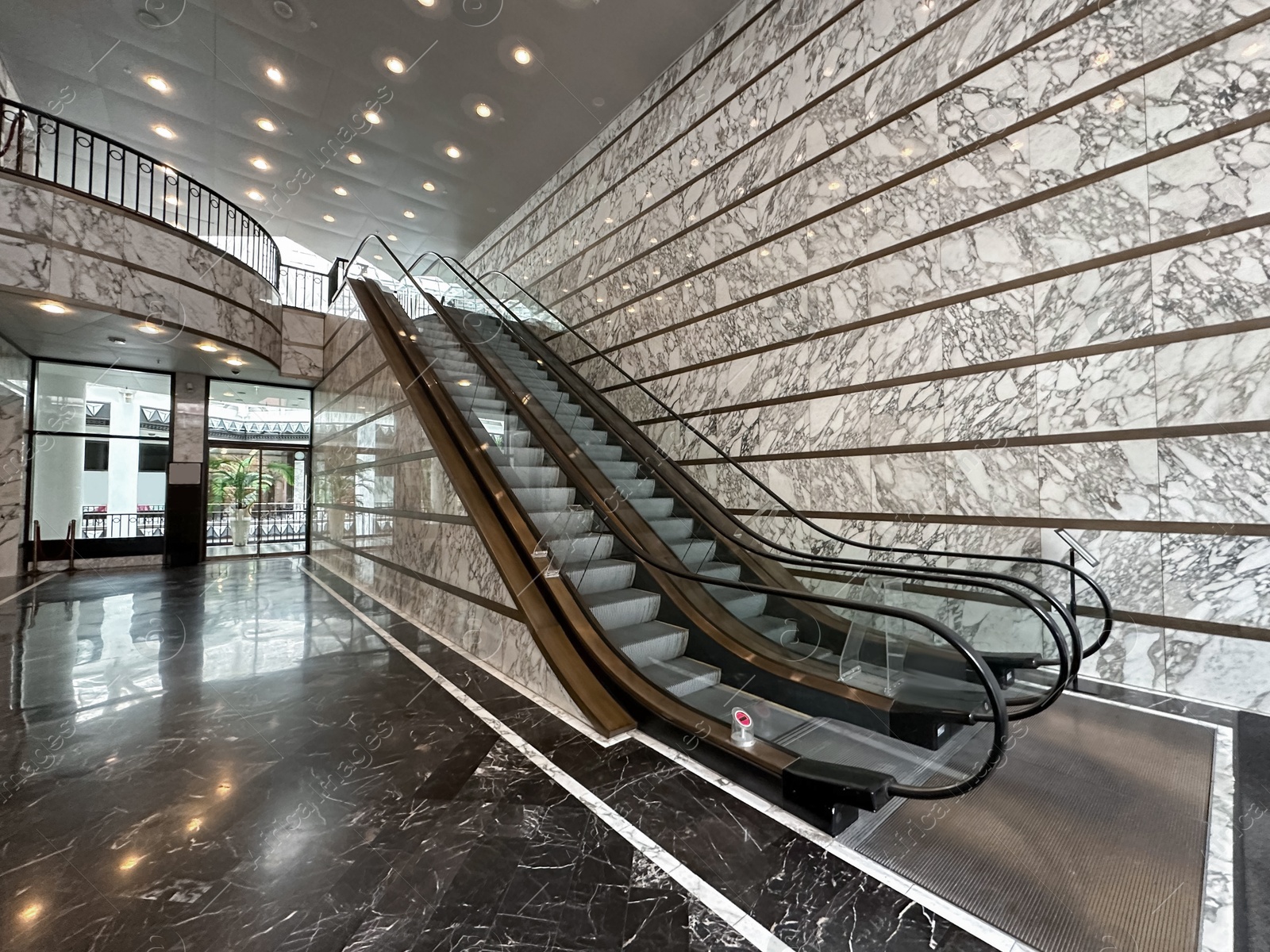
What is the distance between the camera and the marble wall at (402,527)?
3898 mm

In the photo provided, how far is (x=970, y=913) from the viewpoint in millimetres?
1593

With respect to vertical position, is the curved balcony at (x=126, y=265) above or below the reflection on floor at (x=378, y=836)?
above

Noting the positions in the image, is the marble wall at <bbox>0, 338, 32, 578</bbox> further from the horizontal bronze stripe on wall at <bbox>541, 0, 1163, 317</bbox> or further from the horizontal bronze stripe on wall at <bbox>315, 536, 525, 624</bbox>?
the horizontal bronze stripe on wall at <bbox>541, 0, 1163, 317</bbox>

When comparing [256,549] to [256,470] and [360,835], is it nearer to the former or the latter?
[256,470]

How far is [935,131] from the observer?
405 centimetres

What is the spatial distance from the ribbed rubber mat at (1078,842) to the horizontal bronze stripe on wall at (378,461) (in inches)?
177

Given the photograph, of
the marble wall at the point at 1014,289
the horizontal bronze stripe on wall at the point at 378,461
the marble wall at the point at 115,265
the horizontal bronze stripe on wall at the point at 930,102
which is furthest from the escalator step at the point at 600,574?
the marble wall at the point at 115,265

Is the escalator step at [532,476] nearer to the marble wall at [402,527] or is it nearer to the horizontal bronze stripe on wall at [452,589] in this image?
the marble wall at [402,527]

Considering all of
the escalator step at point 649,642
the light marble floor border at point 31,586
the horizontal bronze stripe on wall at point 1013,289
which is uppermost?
the horizontal bronze stripe on wall at point 1013,289

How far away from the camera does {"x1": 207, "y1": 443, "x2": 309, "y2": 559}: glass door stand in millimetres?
11117

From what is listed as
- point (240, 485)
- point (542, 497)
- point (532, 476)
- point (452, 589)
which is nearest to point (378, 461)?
point (452, 589)

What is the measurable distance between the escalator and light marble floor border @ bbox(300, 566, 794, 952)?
420mm

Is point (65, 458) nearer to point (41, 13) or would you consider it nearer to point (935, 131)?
point (41, 13)

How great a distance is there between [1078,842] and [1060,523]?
2.21 meters
